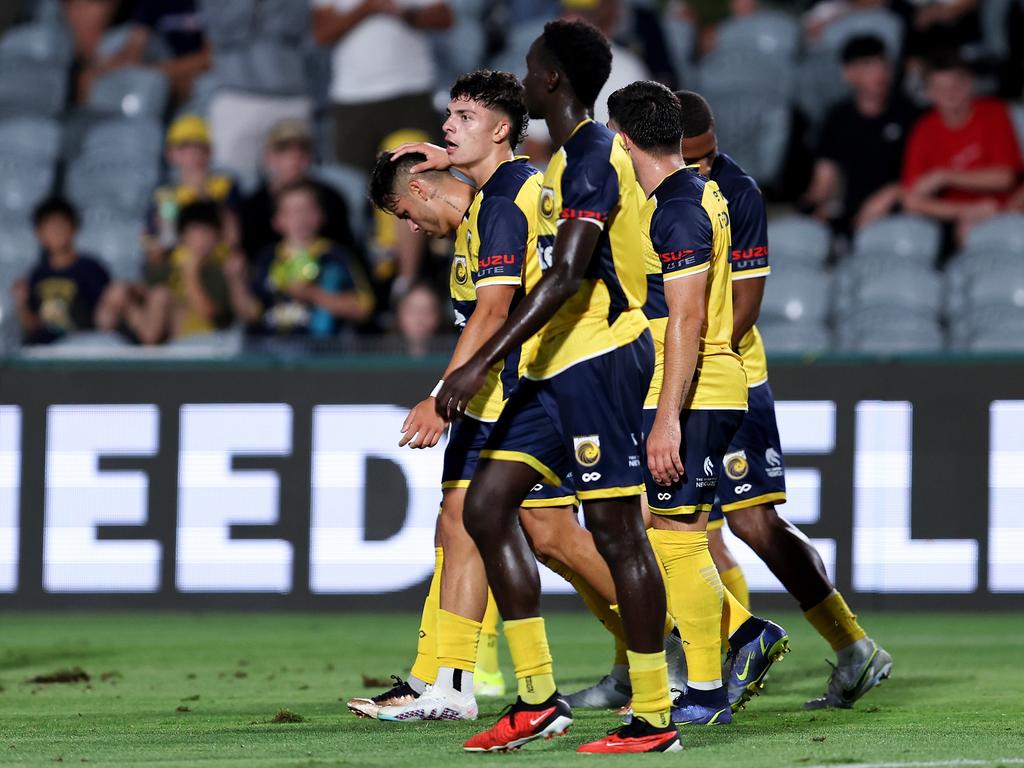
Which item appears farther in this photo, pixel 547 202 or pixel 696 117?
pixel 696 117

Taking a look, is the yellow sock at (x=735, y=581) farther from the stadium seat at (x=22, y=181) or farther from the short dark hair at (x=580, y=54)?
the stadium seat at (x=22, y=181)

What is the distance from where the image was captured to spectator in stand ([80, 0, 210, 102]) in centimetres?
1605

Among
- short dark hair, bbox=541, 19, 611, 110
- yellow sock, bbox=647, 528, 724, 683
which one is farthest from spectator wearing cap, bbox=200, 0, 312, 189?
short dark hair, bbox=541, 19, 611, 110

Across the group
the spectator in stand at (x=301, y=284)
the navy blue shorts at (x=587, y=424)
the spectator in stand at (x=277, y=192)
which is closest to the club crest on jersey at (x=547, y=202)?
the navy blue shorts at (x=587, y=424)

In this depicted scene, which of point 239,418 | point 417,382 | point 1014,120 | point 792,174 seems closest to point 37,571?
point 239,418

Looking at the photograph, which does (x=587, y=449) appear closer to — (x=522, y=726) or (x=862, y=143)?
(x=522, y=726)

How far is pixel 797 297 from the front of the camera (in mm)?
12273

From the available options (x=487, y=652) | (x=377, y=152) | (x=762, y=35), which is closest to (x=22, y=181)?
(x=377, y=152)

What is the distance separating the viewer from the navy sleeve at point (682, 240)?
18.7 feet

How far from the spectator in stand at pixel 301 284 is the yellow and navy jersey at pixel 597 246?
6.10 metres

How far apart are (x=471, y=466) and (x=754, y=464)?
1.22m

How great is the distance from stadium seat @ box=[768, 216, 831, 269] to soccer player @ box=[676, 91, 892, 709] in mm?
6066

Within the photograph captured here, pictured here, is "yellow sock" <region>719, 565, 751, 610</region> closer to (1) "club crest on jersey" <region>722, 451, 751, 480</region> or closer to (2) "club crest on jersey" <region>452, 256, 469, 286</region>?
(1) "club crest on jersey" <region>722, 451, 751, 480</region>

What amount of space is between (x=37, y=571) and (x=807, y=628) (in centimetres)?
475
